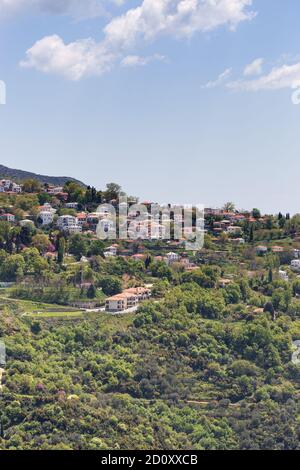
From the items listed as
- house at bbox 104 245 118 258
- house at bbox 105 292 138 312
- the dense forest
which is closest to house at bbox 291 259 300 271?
the dense forest

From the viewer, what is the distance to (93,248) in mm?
22672

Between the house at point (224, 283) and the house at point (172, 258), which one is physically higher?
the house at point (172, 258)

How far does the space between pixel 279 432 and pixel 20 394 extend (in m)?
4.44

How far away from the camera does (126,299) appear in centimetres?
1908

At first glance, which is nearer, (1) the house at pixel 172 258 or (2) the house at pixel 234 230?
(1) the house at pixel 172 258

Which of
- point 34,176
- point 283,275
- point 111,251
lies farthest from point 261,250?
point 34,176

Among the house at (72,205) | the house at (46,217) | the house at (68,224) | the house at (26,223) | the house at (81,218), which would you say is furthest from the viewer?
the house at (72,205)

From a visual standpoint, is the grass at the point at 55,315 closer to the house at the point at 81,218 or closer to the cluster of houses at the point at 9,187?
the house at the point at 81,218

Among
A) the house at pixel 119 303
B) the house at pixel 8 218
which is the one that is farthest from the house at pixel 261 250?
the house at pixel 8 218

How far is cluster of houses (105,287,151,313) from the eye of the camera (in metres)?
18.9

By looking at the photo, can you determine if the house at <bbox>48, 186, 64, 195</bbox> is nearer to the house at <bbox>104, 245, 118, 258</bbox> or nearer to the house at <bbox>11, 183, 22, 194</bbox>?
the house at <bbox>11, 183, 22, 194</bbox>

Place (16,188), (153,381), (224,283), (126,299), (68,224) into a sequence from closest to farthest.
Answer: (153,381) → (126,299) → (224,283) → (68,224) → (16,188)

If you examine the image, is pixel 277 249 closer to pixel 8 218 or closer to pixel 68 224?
pixel 68 224

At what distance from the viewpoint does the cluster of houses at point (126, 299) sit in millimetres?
18938
